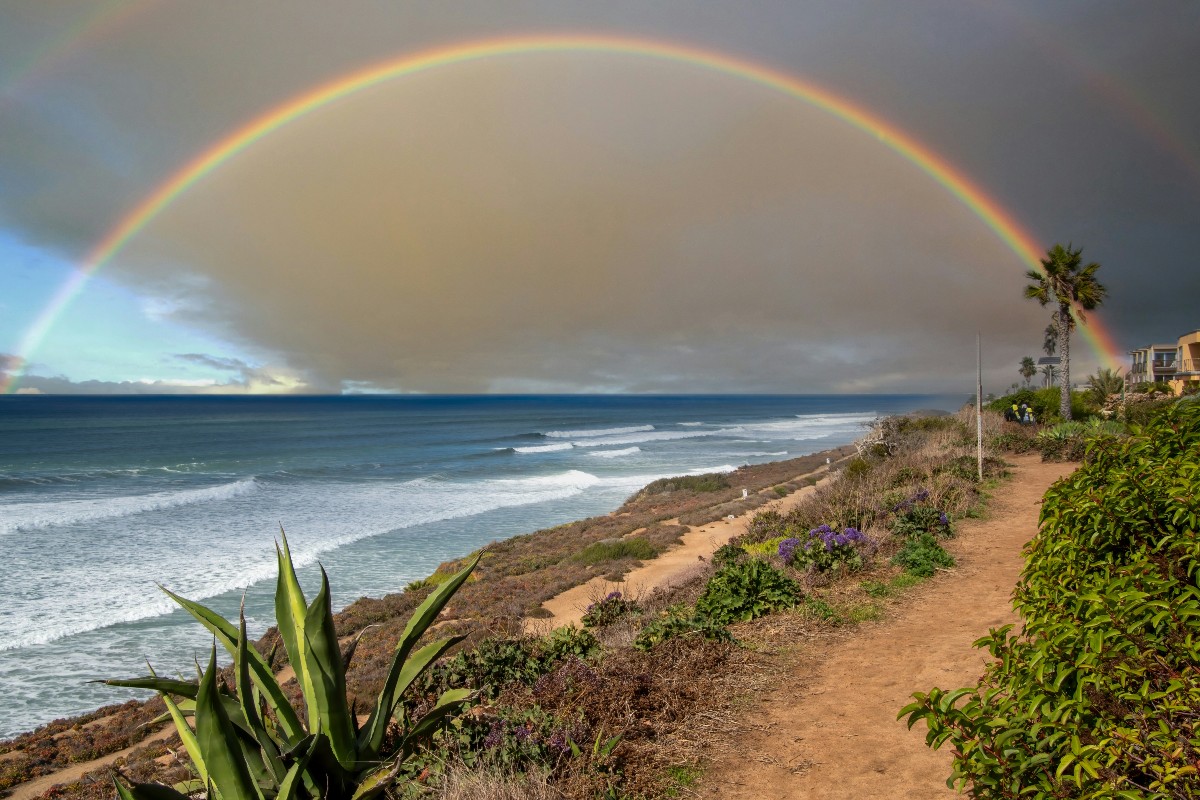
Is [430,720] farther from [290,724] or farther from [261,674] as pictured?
[261,674]

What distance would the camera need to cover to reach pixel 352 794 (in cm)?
296

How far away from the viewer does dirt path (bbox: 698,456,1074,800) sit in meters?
3.81

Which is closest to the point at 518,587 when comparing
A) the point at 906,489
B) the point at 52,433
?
the point at 906,489

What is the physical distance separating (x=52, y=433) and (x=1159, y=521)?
276 ft

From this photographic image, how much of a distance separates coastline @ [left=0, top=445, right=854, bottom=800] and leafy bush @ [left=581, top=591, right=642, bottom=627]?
3.39ft

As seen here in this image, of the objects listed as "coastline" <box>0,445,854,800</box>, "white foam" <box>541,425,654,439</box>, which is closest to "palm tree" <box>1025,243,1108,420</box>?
"coastline" <box>0,445,854,800</box>

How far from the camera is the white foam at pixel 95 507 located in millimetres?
24562

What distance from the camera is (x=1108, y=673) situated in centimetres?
218

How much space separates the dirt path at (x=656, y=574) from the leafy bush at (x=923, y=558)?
3.98 metres

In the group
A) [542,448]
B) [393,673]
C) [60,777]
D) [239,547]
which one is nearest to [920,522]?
[393,673]

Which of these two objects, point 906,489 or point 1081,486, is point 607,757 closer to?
point 1081,486

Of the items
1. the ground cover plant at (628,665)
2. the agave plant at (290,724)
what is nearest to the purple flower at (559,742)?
the ground cover plant at (628,665)

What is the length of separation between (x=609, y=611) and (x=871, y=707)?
342cm

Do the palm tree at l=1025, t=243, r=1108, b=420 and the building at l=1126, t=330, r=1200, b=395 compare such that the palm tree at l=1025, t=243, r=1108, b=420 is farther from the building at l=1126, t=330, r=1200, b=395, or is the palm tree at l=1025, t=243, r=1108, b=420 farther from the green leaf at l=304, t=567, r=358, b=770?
the green leaf at l=304, t=567, r=358, b=770
